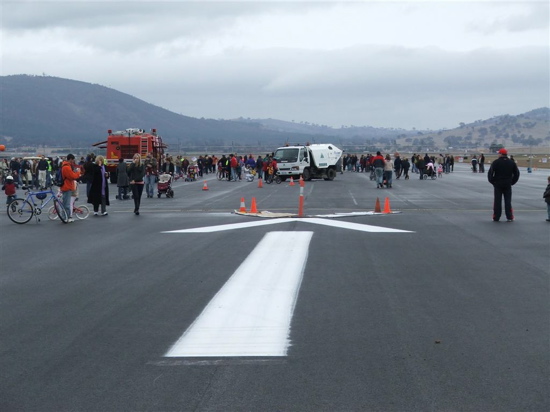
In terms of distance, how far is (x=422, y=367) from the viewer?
6348 mm

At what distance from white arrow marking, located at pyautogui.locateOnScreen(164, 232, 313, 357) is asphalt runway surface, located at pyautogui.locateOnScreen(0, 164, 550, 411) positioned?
0.04 metres

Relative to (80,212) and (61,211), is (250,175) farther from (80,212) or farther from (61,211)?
(61,211)


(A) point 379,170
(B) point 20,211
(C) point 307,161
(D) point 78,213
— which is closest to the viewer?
(B) point 20,211

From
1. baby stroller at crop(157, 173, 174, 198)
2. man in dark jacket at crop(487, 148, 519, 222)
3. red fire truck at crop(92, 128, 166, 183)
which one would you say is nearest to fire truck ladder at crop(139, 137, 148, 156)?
red fire truck at crop(92, 128, 166, 183)

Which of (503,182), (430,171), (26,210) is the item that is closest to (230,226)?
(26,210)

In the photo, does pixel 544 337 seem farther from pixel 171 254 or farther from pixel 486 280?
pixel 171 254

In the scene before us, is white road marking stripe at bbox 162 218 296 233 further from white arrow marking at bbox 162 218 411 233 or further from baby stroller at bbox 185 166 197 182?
baby stroller at bbox 185 166 197 182

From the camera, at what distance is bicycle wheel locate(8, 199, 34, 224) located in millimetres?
19953

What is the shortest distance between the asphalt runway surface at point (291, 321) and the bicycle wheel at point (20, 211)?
3.37 m

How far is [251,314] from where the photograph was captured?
8570mm

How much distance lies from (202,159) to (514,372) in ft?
192

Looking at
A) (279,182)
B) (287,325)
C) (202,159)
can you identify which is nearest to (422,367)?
(287,325)

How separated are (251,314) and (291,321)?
0.61m

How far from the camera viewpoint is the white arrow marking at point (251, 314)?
23.3 ft
